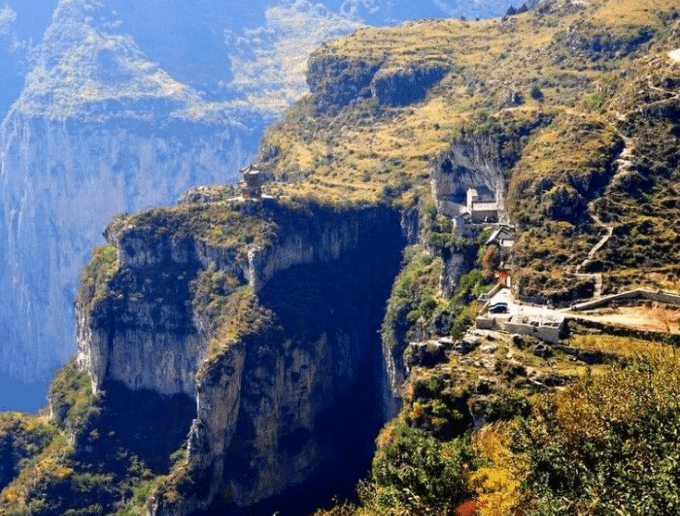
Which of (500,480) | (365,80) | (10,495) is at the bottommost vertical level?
(10,495)

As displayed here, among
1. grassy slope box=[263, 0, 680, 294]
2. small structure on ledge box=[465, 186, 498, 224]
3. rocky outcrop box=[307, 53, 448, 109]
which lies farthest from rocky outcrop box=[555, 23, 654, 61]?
small structure on ledge box=[465, 186, 498, 224]

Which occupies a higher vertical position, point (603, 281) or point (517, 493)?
point (603, 281)

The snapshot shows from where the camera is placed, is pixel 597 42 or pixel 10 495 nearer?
pixel 10 495

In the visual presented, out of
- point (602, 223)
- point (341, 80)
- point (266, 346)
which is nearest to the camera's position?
point (602, 223)

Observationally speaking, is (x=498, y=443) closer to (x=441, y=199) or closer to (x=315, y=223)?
(x=441, y=199)

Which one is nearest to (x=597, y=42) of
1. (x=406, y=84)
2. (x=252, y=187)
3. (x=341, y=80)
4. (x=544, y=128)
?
(x=406, y=84)

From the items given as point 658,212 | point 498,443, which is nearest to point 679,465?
point 498,443

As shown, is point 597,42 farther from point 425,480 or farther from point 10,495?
point 425,480
